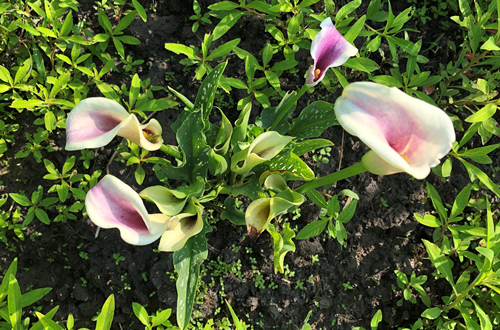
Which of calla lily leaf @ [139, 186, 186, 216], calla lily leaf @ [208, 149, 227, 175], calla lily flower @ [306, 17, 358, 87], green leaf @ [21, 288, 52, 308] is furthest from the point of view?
green leaf @ [21, 288, 52, 308]

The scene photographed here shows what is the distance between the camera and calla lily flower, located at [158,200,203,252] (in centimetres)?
98

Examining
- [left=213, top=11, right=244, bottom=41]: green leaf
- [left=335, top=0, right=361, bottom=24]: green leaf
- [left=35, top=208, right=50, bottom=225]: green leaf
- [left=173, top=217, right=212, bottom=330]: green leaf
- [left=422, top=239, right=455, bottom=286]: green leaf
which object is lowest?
[left=422, top=239, right=455, bottom=286]: green leaf

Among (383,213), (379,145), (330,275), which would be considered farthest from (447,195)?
(379,145)

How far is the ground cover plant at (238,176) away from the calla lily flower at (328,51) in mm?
292

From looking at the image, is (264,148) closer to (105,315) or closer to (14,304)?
(105,315)

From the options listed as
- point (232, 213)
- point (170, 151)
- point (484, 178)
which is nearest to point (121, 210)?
point (170, 151)

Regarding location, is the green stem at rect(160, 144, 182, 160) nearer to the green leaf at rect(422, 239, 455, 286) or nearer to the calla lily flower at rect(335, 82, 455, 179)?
the calla lily flower at rect(335, 82, 455, 179)

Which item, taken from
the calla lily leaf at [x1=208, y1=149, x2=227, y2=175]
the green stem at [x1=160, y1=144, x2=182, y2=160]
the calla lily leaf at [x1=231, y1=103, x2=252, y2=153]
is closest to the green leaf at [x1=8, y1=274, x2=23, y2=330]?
the green stem at [x1=160, y1=144, x2=182, y2=160]

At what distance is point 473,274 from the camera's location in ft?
5.53

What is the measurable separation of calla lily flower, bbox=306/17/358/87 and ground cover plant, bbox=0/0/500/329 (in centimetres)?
29

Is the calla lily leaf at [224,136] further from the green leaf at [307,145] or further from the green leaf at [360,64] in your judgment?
the green leaf at [360,64]

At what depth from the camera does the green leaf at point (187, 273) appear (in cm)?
111

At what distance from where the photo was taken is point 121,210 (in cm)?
85

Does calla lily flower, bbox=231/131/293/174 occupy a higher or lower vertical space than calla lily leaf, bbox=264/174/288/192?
higher
